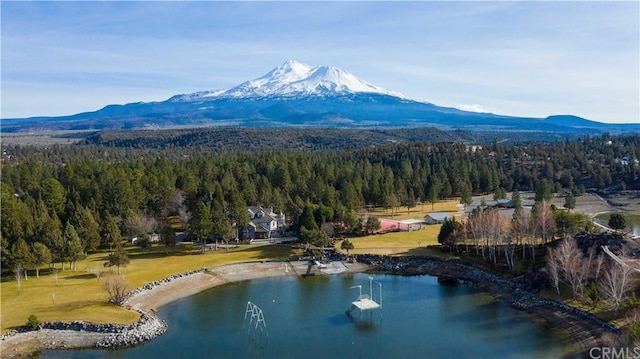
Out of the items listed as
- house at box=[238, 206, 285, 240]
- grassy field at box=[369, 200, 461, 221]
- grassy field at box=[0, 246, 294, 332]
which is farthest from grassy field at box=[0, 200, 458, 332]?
grassy field at box=[369, 200, 461, 221]

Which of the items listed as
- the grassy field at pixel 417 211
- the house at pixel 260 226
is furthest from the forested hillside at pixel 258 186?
the house at pixel 260 226

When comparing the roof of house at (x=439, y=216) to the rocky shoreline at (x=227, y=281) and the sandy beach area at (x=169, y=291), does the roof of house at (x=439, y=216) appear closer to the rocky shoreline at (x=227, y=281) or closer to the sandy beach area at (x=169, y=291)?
the rocky shoreline at (x=227, y=281)

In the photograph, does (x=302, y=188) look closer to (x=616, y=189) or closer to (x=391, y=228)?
(x=391, y=228)

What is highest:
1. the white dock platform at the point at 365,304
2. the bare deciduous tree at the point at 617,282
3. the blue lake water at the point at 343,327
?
the bare deciduous tree at the point at 617,282

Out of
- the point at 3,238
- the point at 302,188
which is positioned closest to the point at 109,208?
the point at 3,238

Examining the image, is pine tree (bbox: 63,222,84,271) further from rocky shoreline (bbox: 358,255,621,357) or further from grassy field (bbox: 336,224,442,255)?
rocky shoreline (bbox: 358,255,621,357)

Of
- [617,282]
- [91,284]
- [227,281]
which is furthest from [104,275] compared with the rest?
[617,282]
